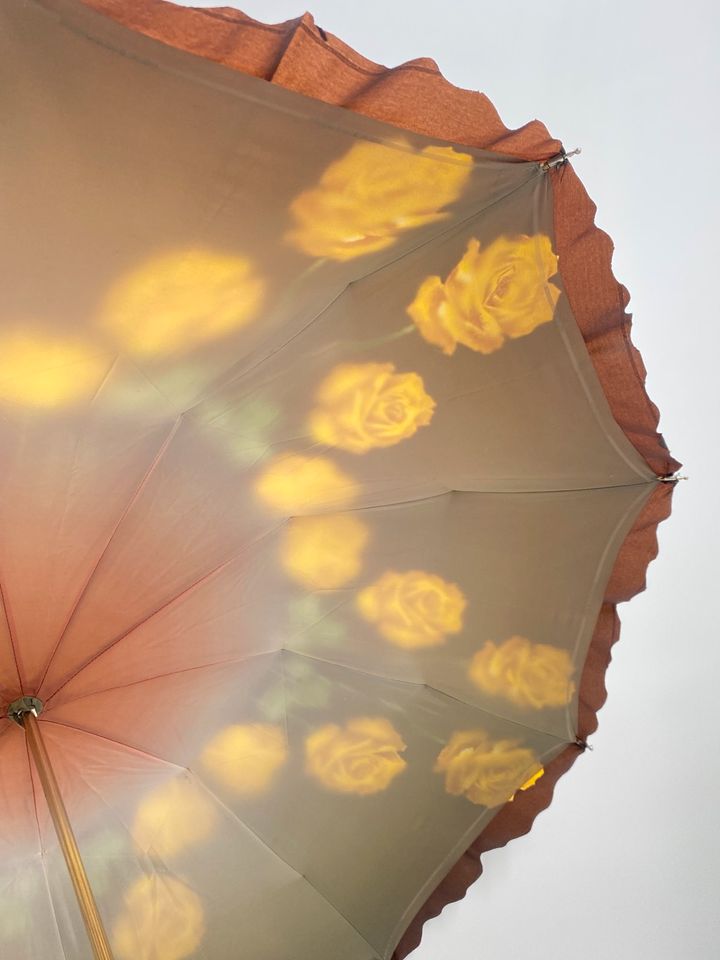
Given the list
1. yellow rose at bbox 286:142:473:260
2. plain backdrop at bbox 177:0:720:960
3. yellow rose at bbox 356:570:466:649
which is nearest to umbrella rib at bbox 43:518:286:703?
yellow rose at bbox 356:570:466:649

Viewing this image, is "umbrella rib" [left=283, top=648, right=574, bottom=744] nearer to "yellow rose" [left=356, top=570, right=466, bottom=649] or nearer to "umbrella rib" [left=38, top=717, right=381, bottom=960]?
"yellow rose" [left=356, top=570, right=466, bottom=649]

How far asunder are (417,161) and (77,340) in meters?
0.52

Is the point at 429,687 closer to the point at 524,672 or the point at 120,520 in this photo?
the point at 524,672

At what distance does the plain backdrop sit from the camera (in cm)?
214

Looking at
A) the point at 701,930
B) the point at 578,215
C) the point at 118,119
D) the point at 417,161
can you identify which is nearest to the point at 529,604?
the point at 578,215

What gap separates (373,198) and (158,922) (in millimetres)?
1329

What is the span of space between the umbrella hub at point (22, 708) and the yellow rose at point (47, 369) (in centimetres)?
51

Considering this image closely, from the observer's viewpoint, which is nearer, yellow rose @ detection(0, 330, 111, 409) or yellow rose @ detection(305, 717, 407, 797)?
yellow rose @ detection(0, 330, 111, 409)

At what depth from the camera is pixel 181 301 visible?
127cm

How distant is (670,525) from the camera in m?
2.46

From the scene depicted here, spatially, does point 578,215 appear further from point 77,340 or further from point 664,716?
point 664,716

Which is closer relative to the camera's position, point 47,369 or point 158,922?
point 47,369

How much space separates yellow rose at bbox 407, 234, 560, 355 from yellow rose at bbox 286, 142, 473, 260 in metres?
0.11

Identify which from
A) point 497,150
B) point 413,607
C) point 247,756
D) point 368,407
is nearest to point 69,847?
point 247,756
